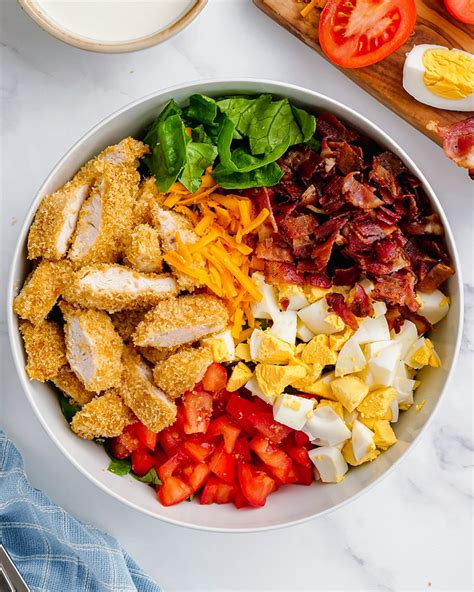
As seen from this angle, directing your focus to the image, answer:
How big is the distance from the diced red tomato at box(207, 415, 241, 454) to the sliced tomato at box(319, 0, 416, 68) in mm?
1360

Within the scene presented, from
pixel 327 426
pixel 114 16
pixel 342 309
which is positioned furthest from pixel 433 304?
pixel 114 16

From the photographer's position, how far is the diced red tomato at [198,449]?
2.54 m

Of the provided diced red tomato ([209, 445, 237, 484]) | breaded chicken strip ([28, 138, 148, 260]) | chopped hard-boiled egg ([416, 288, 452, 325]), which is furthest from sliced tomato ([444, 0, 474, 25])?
diced red tomato ([209, 445, 237, 484])

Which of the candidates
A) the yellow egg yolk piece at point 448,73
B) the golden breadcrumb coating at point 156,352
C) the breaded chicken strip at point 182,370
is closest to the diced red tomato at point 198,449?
the breaded chicken strip at point 182,370

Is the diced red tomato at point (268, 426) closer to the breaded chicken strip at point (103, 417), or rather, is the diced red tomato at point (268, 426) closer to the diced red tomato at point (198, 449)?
the diced red tomato at point (198, 449)

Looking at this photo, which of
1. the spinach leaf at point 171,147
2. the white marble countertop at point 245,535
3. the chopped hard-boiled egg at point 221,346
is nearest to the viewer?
the spinach leaf at point 171,147

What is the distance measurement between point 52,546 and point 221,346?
3.42ft

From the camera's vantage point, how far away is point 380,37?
254 cm

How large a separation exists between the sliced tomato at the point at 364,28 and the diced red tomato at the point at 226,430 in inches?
53.6

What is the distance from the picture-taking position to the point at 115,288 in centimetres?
239

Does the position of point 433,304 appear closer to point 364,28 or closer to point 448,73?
point 448,73

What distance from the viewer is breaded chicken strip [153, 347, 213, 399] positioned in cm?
240

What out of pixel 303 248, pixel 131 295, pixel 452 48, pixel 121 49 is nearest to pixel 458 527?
pixel 303 248

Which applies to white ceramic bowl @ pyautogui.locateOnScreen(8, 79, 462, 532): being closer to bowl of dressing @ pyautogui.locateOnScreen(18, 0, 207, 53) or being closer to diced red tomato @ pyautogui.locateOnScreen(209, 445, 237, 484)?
diced red tomato @ pyautogui.locateOnScreen(209, 445, 237, 484)
